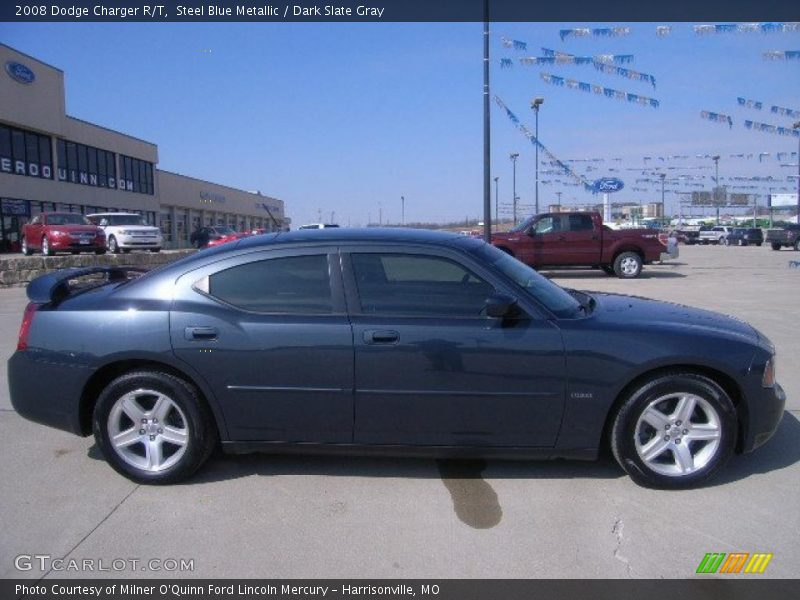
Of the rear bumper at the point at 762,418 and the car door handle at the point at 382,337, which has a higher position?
the car door handle at the point at 382,337

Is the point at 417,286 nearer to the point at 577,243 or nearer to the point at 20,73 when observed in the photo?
the point at 577,243

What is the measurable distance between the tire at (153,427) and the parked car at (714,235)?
60.5m

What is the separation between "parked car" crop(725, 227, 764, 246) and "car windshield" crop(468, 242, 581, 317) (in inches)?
2097

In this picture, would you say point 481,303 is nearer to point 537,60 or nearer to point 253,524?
point 253,524

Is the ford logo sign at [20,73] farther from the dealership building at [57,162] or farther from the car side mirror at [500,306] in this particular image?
the car side mirror at [500,306]

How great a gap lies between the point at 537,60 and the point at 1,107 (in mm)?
26482

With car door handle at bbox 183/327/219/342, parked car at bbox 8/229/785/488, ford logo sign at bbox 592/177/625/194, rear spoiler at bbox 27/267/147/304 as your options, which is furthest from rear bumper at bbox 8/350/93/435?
ford logo sign at bbox 592/177/625/194

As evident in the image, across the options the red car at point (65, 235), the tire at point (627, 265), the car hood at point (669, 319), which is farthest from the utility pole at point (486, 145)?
the red car at point (65, 235)

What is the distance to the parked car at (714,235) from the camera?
2249 inches

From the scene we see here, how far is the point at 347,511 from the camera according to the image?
11.3 ft

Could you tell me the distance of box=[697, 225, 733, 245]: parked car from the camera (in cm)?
5712
